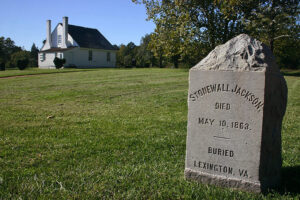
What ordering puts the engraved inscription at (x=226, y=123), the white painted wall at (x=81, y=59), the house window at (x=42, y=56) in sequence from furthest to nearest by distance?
the house window at (x=42, y=56) < the white painted wall at (x=81, y=59) < the engraved inscription at (x=226, y=123)

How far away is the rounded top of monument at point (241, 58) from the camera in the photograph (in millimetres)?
3357

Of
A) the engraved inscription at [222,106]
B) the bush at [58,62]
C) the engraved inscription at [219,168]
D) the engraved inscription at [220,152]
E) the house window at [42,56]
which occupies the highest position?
the house window at [42,56]

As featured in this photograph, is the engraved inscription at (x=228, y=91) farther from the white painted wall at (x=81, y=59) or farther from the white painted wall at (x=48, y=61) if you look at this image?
the white painted wall at (x=48, y=61)

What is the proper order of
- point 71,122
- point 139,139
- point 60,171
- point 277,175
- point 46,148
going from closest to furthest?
point 277,175, point 60,171, point 46,148, point 139,139, point 71,122

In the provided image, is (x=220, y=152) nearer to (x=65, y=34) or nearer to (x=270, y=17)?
(x=270, y=17)

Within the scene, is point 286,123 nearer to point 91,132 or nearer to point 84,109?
point 91,132

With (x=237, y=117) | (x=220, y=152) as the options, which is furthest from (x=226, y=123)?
(x=220, y=152)

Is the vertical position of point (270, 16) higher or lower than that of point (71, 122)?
higher

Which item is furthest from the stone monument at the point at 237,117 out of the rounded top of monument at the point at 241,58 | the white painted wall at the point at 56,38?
the white painted wall at the point at 56,38

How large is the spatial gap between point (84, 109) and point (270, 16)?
15.2 m

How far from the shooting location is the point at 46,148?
5.20 meters

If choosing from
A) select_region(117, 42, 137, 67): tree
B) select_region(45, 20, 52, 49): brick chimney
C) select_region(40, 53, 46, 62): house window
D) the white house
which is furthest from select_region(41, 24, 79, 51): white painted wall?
select_region(117, 42, 137, 67): tree

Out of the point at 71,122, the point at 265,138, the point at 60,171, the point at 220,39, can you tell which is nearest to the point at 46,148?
the point at 60,171

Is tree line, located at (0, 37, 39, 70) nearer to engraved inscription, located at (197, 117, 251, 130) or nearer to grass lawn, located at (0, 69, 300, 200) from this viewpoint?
grass lawn, located at (0, 69, 300, 200)
